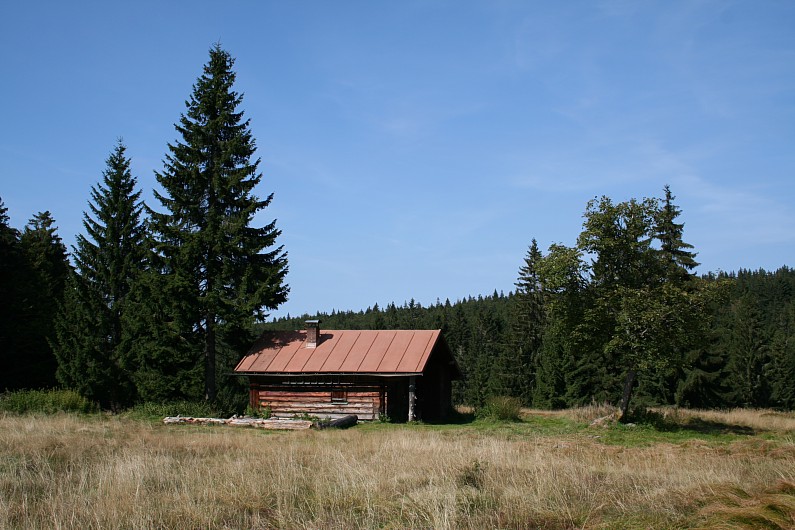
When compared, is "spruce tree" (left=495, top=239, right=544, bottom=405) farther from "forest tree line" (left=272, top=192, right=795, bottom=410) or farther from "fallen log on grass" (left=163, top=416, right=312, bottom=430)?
"fallen log on grass" (left=163, top=416, right=312, bottom=430)

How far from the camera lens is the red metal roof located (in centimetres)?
2681

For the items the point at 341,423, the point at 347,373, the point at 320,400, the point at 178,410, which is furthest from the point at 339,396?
the point at 178,410

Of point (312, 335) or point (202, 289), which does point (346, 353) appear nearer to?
point (312, 335)

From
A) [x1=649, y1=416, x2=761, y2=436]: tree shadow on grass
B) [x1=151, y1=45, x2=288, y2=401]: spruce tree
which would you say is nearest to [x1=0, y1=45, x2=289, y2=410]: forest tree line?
[x1=151, y1=45, x2=288, y2=401]: spruce tree

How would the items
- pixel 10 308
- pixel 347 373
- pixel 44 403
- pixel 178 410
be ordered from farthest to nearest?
pixel 10 308, pixel 178 410, pixel 347 373, pixel 44 403

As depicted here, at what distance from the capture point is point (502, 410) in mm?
27328

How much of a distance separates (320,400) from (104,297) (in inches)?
572

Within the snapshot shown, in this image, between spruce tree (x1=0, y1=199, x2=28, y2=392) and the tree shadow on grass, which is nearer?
the tree shadow on grass

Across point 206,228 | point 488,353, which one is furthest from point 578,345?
point 488,353

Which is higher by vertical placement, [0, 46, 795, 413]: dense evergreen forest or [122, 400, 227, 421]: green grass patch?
[0, 46, 795, 413]: dense evergreen forest

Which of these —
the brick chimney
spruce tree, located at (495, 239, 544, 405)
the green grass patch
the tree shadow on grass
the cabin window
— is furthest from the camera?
spruce tree, located at (495, 239, 544, 405)

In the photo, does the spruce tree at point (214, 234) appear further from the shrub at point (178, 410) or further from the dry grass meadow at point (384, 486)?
the dry grass meadow at point (384, 486)

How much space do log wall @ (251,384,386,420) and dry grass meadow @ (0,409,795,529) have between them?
12.8m

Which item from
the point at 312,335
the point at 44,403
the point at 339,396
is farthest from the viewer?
the point at 312,335
